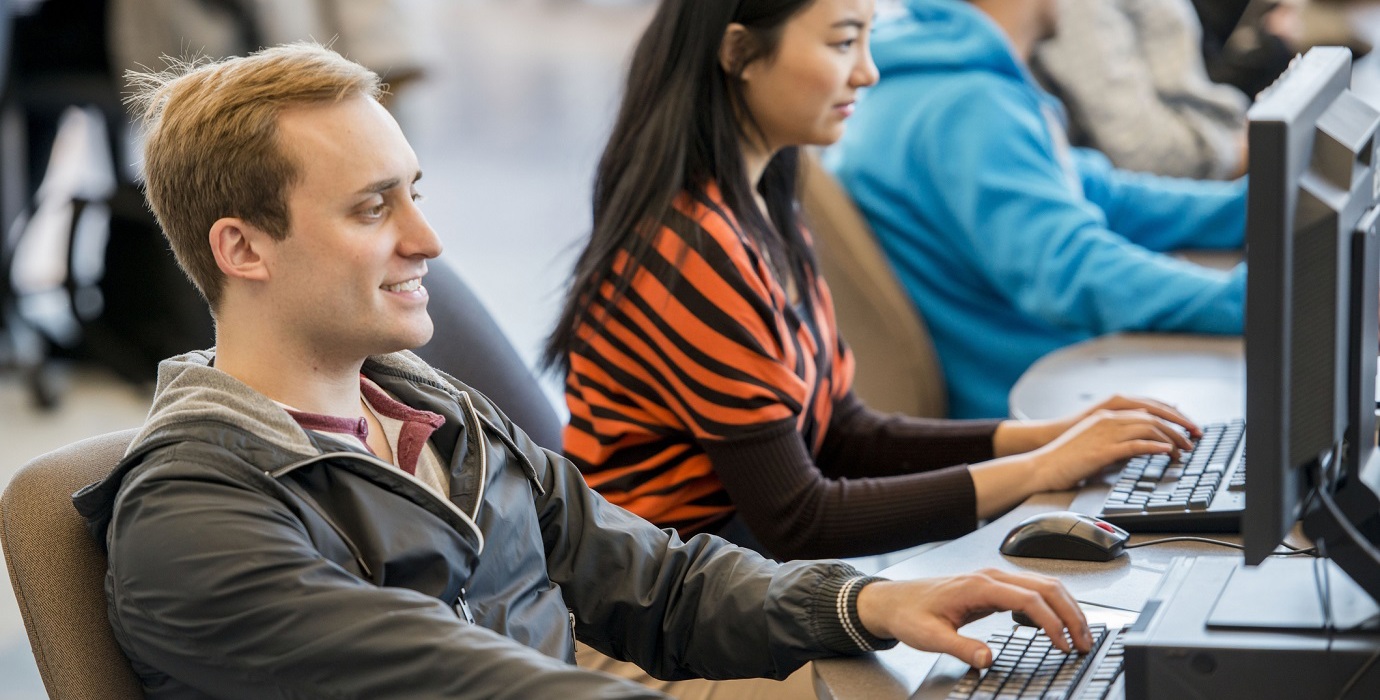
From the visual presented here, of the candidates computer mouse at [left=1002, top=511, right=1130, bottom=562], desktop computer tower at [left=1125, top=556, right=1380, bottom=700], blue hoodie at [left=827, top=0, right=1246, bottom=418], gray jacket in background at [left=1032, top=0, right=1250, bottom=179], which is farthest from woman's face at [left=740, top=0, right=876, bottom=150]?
gray jacket in background at [left=1032, top=0, right=1250, bottom=179]

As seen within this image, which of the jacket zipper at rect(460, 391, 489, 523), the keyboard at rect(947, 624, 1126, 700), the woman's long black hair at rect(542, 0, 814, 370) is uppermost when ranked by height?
the woman's long black hair at rect(542, 0, 814, 370)

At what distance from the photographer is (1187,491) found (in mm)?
1405

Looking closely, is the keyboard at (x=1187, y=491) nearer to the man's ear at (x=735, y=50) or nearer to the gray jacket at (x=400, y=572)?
the gray jacket at (x=400, y=572)

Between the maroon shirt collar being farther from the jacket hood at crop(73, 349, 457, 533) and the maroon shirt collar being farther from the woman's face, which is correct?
the woman's face

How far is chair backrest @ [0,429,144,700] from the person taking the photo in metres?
Answer: 1.05

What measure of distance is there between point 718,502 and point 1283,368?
32.8 inches

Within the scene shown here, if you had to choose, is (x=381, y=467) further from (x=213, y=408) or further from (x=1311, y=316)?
(x=1311, y=316)

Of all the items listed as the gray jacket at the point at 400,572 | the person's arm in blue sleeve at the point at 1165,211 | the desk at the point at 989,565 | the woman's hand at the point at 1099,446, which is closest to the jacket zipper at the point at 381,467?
the gray jacket at the point at 400,572

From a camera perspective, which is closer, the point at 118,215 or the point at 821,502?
the point at 821,502

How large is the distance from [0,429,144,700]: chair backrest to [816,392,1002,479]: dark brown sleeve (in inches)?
37.6

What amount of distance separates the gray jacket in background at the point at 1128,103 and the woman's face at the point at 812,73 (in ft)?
4.40

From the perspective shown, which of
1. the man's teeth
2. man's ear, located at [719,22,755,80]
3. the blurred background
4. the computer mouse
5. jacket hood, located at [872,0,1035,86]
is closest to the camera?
the man's teeth

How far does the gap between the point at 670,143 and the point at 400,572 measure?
0.69 m

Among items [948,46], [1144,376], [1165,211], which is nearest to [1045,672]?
[1144,376]
